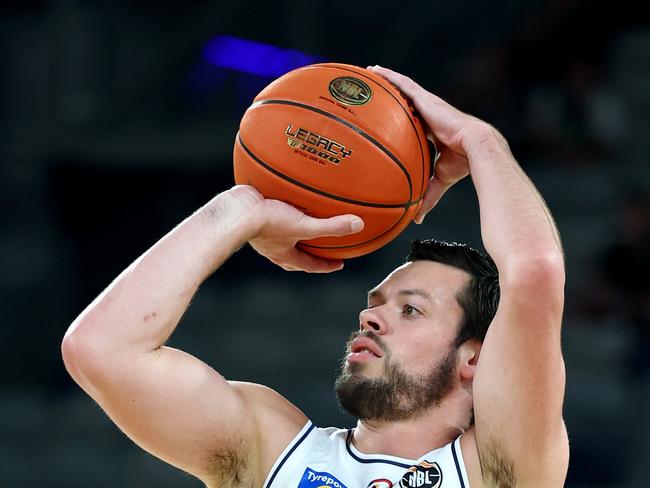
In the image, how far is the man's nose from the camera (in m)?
3.74

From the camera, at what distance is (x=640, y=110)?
9.89m

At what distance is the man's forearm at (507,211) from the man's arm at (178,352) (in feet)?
1.58

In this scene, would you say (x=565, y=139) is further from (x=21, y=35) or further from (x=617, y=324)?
(x=21, y=35)

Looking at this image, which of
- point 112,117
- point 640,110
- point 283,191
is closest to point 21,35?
point 112,117

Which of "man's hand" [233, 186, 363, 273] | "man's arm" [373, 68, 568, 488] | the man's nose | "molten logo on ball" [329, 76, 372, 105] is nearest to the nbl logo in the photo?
"man's arm" [373, 68, 568, 488]

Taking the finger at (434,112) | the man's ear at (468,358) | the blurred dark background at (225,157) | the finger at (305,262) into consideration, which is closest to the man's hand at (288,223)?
the finger at (305,262)

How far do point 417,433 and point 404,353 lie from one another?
285mm

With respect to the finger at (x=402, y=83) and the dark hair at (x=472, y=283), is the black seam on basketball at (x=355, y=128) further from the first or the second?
the dark hair at (x=472, y=283)

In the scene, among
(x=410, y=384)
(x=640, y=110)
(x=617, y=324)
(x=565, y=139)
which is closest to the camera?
(x=410, y=384)

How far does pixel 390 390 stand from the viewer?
368cm

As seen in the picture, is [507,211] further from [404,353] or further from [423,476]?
[423,476]

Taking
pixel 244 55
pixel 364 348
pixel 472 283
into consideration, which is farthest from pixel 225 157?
pixel 364 348

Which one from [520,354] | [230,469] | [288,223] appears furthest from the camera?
[230,469]

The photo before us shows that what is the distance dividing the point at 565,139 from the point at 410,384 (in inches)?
235
